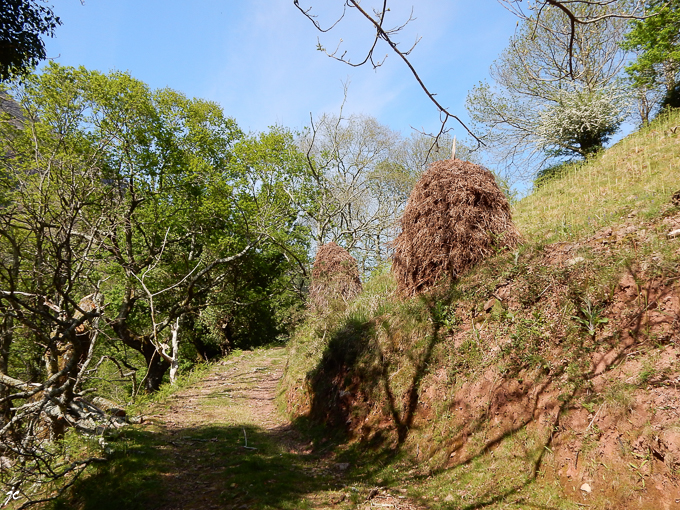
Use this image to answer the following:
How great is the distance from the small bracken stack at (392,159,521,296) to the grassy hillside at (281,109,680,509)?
1.08 ft

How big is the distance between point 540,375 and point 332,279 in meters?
7.73

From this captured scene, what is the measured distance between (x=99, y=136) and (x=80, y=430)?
13.0 metres

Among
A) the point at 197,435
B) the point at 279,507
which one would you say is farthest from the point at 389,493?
the point at 197,435

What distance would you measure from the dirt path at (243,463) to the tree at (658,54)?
1541cm

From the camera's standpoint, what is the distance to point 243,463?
6027 millimetres

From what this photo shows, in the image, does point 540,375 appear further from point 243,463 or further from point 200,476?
point 200,476

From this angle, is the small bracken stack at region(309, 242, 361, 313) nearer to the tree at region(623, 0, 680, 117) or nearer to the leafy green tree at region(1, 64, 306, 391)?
the leafy green tree at region(1, 64, 306, 391)

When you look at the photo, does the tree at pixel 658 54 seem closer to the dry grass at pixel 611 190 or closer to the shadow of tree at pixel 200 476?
the dry grass at pixel 611 190

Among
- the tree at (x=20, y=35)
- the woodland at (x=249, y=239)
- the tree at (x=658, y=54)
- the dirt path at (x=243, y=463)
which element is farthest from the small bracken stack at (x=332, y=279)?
the tree at (x=658, y=54)

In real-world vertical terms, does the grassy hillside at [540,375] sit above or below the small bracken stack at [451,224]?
below

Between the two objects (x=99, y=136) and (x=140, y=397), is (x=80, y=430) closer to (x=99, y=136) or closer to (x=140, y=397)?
(x=140, y=397)

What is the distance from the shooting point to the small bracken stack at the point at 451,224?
249 inches

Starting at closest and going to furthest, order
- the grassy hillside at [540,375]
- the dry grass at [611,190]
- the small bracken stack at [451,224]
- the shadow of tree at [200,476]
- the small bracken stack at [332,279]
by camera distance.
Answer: the grassy hillside at [540,375], the shadow of tree at [200,476], the dry grass at [611,190], the small bracken stack at [451,224], the small bracken stack at [332,279]

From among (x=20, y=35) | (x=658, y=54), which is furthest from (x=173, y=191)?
(x=658, y=54)
